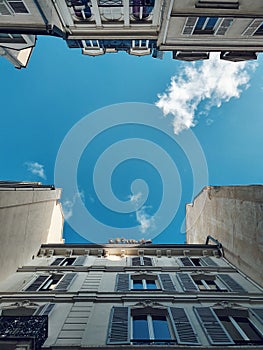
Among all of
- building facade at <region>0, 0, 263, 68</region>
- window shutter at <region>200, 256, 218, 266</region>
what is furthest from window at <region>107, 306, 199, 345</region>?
building facade at <region>0, 0, 263, 68</region>

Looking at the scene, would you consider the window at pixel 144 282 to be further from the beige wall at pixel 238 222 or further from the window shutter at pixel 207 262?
the beige wall at pixel 238 222

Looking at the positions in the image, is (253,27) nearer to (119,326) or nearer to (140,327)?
(140,327)

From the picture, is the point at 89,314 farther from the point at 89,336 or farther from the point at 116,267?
the point at 116,267

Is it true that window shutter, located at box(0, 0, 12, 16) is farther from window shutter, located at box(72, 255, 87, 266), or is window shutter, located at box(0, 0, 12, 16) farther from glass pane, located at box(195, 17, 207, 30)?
window shutter, located at box(72, 255, 87, 266)

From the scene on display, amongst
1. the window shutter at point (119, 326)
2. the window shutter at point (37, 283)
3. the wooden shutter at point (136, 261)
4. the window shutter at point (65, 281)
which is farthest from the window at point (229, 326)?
the window shutter at point (37, 283)

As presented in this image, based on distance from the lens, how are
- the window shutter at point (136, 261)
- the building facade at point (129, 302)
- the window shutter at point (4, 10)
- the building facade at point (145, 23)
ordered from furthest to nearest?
the window shutter at point (136, 261), the window shutter at point (4, 10), the building facade at point (145, 23), the building facade at point (129, 302)

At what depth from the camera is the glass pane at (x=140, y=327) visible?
8.40 m

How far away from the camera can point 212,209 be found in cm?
2017

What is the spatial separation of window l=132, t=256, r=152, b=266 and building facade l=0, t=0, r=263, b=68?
12338mm

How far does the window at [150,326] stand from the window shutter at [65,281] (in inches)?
128

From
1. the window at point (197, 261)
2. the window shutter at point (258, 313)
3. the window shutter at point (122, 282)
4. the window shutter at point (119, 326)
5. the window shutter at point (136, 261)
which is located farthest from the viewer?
the window at point (197, 261)

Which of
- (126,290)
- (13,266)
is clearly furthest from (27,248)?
(126,290)

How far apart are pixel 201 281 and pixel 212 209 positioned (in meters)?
7.79

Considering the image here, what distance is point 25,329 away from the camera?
268 inches
